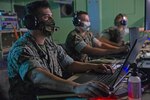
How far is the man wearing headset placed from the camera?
1.21m

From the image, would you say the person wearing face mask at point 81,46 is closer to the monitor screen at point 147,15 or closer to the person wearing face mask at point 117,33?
the monitor screen at point 147,15

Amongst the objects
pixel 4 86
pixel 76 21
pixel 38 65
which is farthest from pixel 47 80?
pixel 76 21

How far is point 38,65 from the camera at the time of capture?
137 centimetres

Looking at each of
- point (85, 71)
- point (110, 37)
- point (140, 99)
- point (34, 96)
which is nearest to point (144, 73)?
point (140, 99)

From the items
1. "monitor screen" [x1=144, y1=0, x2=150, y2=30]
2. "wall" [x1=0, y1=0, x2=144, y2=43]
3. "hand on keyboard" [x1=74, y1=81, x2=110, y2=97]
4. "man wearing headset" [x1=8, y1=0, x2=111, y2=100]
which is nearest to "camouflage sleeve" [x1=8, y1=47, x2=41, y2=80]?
"man wearing headset" [x1=8, y1=0, x2=111, y2=100]

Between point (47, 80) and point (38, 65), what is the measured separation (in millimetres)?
123

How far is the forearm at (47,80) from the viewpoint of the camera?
124 centimetres

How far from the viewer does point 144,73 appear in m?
1.47

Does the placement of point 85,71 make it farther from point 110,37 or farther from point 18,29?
point 18,29

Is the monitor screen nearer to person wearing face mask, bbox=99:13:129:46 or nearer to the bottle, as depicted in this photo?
person wearing face mask, bbox=99:13:129:46

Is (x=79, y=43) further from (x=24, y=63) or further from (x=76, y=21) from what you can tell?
(x=24, y=63)

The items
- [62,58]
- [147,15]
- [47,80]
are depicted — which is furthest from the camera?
[147,15]

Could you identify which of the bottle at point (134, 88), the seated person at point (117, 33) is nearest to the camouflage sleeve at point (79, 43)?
the seated person at point (117, 33)

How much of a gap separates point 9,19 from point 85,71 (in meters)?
2.21
